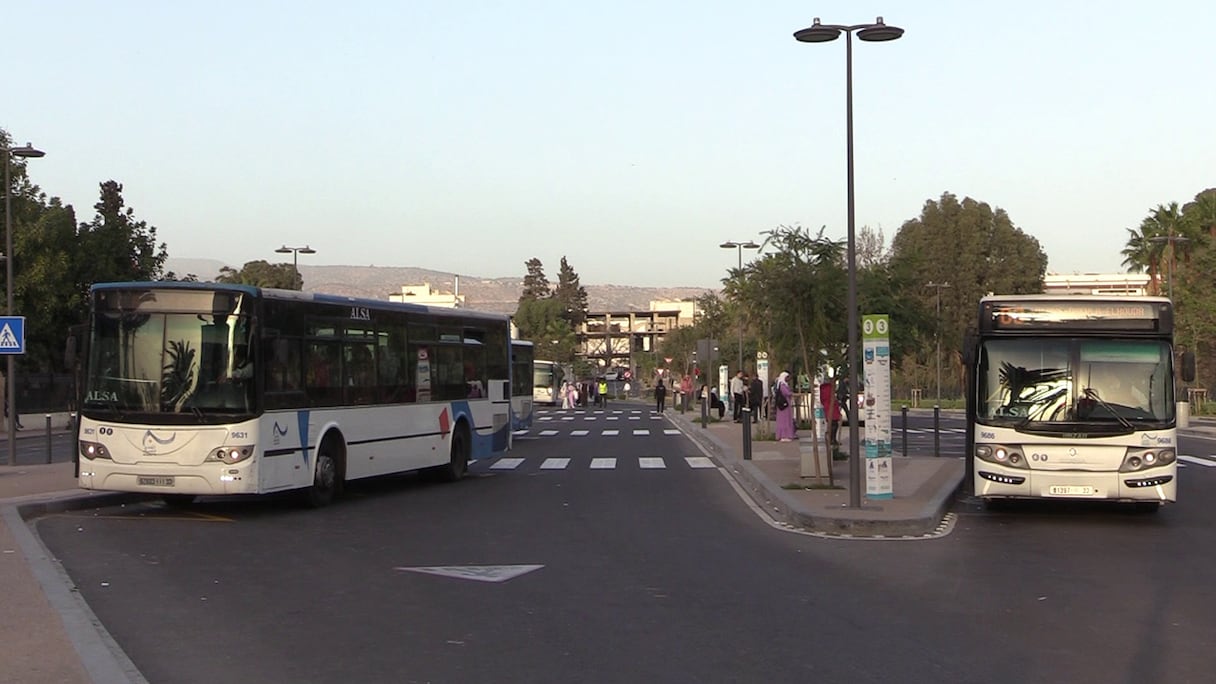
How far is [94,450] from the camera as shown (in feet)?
57.2

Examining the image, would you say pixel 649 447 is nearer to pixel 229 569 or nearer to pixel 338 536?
pixel 338 536

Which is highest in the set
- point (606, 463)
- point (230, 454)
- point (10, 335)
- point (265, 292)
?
point (265, 292)

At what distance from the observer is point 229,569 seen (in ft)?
42.5

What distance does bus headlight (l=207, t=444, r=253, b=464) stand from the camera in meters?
17.0

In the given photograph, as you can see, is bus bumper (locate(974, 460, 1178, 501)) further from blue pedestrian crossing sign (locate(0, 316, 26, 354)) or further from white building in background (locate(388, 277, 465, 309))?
white building in background (locate(388, 277, 465, 309))

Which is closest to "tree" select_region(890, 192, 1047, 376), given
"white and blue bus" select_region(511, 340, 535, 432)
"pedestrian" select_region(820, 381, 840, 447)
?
"white and blue bus" select_region(511, 340, 535, 432)

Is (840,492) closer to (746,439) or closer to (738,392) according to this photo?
Result: (746,439)

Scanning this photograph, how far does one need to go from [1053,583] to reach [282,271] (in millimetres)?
89673

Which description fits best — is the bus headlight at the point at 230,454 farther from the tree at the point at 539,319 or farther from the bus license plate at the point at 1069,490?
the tree at the point at 539,319

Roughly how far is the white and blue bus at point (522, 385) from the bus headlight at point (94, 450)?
19940 millimetres

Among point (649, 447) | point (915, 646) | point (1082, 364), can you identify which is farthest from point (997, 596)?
point (649, 447)

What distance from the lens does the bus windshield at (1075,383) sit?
1705cm

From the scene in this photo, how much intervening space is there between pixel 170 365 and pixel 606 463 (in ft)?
43.9

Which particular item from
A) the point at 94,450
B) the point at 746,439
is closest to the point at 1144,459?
the point at 746,439
